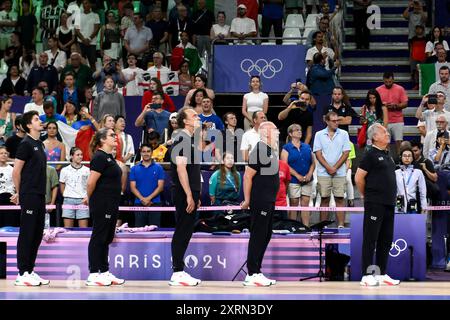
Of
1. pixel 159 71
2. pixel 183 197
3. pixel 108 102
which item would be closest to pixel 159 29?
pixel 159 71

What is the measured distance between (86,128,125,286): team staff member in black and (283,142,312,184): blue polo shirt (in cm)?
418

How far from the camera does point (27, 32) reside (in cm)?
2069

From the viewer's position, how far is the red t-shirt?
1408 centimetres

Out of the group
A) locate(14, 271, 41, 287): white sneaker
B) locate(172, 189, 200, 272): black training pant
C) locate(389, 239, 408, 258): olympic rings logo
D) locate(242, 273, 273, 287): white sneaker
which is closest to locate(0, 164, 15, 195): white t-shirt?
locate(14, 271, 41, 287): white sneaker

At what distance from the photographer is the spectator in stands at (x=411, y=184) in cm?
1377

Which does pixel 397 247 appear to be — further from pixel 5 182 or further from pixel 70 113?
pixel 70 113

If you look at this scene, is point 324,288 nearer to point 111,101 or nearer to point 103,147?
point 103,147

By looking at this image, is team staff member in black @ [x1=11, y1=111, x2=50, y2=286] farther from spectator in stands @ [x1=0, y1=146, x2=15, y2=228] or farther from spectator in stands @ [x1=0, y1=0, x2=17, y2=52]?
spectator in stands @ [x1=0, y1=0, x2=17, y2=52]

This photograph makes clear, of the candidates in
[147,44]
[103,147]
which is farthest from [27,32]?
[103,147]

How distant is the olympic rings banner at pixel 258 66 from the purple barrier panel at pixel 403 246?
6.55 meters

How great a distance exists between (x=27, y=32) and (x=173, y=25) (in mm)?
3045

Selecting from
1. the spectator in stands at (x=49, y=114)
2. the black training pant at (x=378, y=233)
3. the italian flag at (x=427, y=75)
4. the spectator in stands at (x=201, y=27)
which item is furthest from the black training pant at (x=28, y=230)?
the italian flag at (x=427, y=75)

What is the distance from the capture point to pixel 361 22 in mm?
20406
